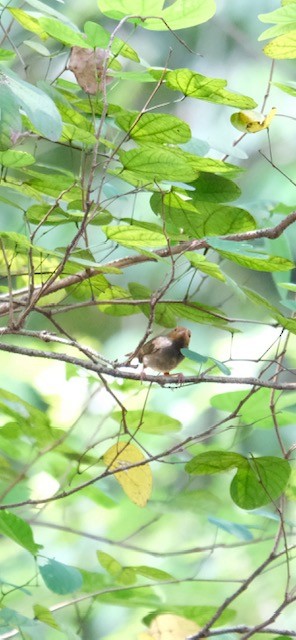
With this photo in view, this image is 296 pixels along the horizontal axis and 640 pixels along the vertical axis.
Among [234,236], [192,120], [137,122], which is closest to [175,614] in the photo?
[234,236]

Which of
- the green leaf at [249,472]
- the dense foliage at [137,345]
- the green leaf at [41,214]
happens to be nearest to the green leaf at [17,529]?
the dense foliage at [137,345]

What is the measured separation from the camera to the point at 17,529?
831mm

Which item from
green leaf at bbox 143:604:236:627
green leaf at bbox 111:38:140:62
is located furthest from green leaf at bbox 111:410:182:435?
green leaf at bbox 111:38:140:62

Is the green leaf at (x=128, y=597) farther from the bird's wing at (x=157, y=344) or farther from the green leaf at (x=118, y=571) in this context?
the bird's wing at (x=157, y=344)

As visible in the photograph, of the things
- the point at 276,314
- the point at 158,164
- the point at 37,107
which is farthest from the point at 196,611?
the point at 37,107

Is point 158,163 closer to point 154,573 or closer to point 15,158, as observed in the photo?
point 15,158

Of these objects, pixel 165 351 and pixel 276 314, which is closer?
pixel 276 314

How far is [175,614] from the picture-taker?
3.41 feet

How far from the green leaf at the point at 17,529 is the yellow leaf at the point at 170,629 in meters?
0.22

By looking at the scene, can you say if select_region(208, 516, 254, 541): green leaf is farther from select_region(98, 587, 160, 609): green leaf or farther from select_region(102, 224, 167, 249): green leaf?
select_region(102, 224, 167, 249): green leaf

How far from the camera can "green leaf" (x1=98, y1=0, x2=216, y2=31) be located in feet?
2.12

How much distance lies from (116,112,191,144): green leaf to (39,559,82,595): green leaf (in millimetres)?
395

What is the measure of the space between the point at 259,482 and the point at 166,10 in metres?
0.41

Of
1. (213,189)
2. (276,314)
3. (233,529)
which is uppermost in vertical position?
(213,189)
